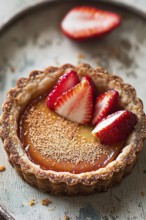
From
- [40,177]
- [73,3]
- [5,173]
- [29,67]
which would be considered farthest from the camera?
[73,3]

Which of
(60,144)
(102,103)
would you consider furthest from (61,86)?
(60,144)

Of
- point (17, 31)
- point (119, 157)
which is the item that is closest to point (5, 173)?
point (119, 157)

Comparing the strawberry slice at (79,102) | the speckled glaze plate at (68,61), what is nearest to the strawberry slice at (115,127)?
the strawberry slice at (79,102)

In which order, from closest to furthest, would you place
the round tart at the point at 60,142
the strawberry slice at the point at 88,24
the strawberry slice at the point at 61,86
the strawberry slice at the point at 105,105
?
the round tart at the point at 60,142
the strawberry slice at the point at 105,105
the strawberry slice at the point at 61,86
the strawberry slice at the point at 88,24

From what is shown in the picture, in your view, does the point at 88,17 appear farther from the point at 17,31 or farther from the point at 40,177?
the point at 40,177

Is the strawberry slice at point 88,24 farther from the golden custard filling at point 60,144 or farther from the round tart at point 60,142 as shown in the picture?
the golden custard filling at point 60,144
